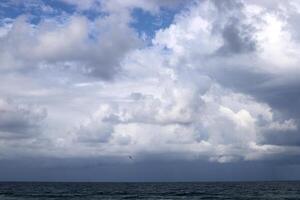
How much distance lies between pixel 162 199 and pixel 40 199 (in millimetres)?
30421

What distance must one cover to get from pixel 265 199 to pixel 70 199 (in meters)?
46.6

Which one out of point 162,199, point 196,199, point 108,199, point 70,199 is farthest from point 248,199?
point 70,199

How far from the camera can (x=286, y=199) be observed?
331 feet

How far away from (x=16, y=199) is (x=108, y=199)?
2222cm

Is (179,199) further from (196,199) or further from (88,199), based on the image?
(88,199)

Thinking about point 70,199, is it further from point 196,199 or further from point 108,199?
point 196,199

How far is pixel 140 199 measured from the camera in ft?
344

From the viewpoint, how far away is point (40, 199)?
107 metres

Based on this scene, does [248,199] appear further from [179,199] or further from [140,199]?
[140,199]

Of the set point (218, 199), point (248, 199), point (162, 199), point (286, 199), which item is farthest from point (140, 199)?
point (286, 199)

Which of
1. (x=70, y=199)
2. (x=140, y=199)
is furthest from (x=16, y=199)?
(x=140, y=199)

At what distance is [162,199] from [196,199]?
817 cm

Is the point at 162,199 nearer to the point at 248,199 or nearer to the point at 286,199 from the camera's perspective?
the point at 248,199

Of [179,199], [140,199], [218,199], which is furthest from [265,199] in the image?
[140,199]
